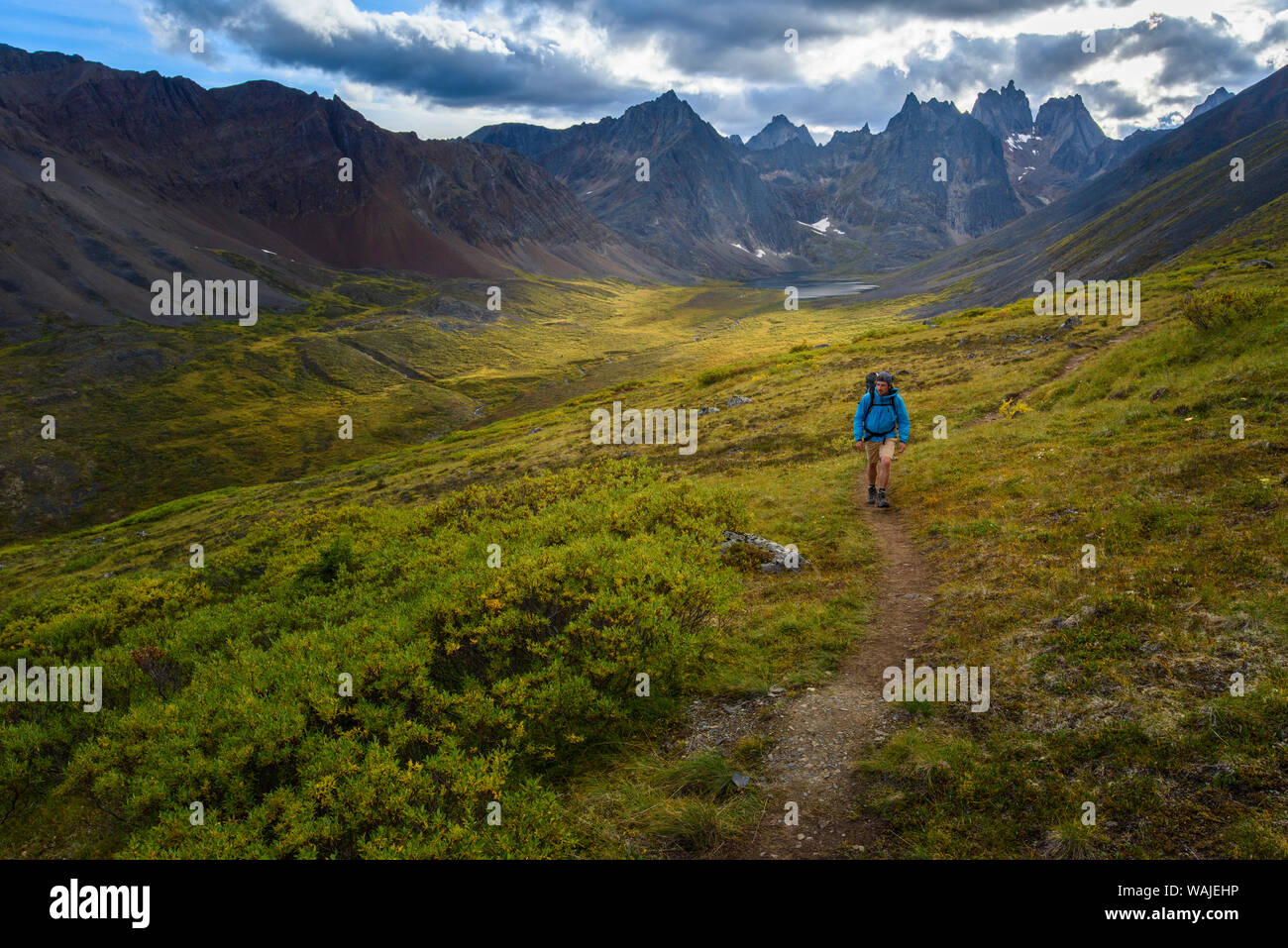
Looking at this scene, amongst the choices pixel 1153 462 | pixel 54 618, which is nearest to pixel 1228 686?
pixel 1153 462

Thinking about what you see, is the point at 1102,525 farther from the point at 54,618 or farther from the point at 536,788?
the point at 54,618

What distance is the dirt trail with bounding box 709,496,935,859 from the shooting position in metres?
6.71

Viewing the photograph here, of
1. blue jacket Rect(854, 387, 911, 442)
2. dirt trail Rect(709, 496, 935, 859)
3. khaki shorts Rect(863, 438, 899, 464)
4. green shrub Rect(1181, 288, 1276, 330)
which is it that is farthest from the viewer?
green shrub Rect(1181, 288, 1276, 330)

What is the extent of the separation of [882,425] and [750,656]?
414 inches

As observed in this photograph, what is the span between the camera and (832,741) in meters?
8.40

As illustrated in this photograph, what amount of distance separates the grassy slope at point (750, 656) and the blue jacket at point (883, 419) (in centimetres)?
224

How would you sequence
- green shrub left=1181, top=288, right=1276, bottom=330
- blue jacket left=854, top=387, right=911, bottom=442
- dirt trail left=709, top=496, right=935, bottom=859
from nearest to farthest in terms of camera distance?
1. dirt trail left=709, top=496, right=935, bottom=859
2. blue jacket left=854, top=387, right=911, bottom=442
3. green shrub left=1181, top=288, right=1276, bottom=330

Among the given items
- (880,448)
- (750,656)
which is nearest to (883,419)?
(880,448)

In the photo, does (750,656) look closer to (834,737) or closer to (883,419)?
(834,737)

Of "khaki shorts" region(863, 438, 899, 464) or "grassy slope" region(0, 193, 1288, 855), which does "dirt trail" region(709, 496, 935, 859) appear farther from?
"khaki shorts" region(863, 438, 899, 464)

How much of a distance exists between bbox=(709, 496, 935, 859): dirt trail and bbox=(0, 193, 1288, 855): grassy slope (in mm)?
385

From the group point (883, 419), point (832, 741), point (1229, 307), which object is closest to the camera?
point (832, 741)

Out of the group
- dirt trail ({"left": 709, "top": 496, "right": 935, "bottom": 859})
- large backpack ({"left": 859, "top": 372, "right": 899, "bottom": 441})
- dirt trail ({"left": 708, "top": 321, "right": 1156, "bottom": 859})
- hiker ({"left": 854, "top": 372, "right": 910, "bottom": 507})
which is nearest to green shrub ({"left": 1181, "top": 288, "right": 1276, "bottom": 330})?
hiker ({"left": 854, "top": 372, "right": 910, "bottom": 507})
